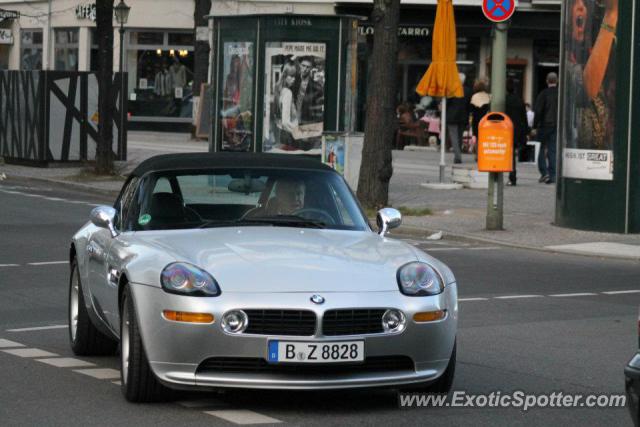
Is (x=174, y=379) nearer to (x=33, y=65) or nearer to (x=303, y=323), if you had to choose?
(x=303, y=323)

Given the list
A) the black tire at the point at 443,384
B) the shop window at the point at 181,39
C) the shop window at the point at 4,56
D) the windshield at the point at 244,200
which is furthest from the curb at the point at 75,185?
the shop window at the point at 4,56

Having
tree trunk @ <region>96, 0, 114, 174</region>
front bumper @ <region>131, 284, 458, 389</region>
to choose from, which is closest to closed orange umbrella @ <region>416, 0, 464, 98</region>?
A: tree trunk @ <region>96, 0, 114, 174</region>

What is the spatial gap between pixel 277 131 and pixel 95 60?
106ft

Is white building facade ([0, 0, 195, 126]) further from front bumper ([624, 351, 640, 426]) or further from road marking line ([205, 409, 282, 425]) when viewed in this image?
front bumper ([624, 351, 640, 426])

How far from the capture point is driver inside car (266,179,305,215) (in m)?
9.51

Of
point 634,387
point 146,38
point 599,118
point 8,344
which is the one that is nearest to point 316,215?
point 8,344

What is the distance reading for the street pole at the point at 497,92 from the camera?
21344 millimetres

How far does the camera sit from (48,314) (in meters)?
12.7

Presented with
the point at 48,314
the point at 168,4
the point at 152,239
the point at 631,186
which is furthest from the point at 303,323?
the point at 168,4

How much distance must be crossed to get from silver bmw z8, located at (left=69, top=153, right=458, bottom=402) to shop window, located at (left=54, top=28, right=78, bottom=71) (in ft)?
167

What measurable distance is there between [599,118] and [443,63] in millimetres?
8267

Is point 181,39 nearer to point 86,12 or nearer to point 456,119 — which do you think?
point 86,12

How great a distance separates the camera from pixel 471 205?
A: 2569 centimetres

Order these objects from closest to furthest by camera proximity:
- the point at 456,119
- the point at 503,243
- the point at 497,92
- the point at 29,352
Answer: the point at 29,352
the point at 503,243
the point at 497,92
the point at 456,119
